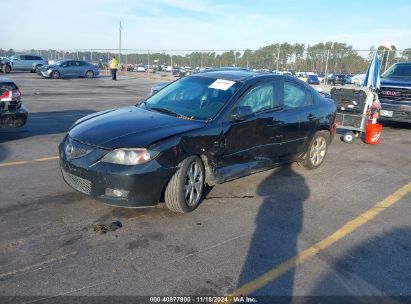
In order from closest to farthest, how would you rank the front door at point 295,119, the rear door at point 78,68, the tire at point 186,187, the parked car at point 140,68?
1. the tire at point 186,187
2. the front door at point 295,119
3. the rear door at point 78,68
4. the parked car at point 140,68

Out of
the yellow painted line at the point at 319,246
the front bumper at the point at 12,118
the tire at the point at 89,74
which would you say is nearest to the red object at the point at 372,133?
the yellow painted line at the point at 319,246

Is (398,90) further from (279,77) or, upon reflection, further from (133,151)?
(133,151)

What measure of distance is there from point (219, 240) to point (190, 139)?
1189mm

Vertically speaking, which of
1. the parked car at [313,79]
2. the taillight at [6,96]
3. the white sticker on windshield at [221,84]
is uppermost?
the white sticker on windshield at [221,84]

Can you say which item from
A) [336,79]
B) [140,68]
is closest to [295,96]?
[336,79]

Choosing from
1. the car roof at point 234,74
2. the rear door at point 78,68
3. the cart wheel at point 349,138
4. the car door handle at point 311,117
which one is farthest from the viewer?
the rear door at point 78,68

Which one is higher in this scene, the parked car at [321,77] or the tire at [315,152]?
the parked car at [321,77]

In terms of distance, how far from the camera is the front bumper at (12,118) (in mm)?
7293

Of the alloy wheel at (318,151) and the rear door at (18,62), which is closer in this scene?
the alloy wheel at (318,151)

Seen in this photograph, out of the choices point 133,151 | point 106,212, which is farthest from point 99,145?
point 106,212

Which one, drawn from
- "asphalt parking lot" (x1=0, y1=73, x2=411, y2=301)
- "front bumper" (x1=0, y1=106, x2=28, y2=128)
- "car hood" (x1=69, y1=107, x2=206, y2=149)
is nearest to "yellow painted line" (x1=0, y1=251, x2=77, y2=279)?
"asphalt parking lot" (x1=0, y1=73, x2=411, y2=301)

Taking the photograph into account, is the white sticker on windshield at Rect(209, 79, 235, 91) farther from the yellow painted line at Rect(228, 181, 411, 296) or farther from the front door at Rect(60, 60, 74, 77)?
the front door at Rect(60, 60, 74, 77)

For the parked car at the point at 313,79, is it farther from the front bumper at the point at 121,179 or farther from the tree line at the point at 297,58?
the front bumper at the point at 121,179

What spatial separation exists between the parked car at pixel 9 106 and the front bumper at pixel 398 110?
935 cm
